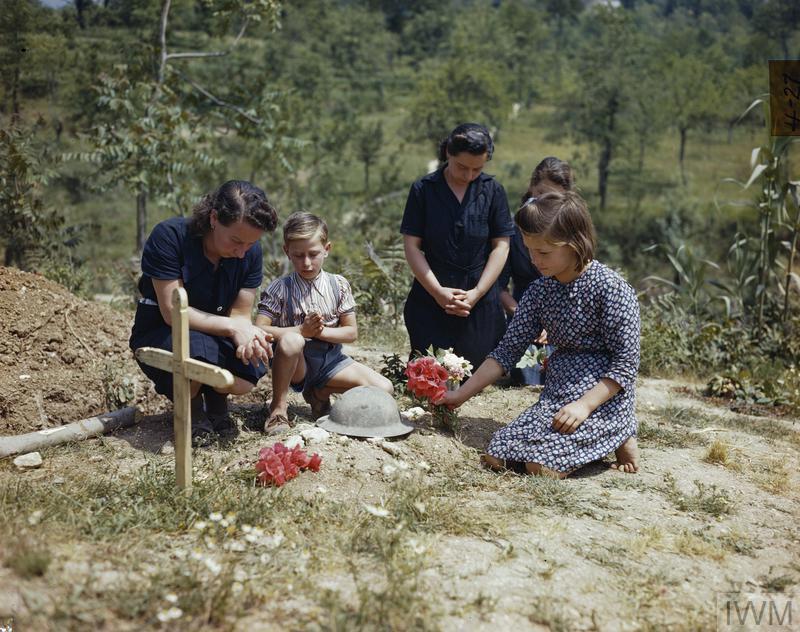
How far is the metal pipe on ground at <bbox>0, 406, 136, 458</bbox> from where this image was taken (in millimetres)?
3924

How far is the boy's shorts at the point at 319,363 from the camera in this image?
4473mm

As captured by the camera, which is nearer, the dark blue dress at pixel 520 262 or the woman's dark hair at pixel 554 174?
the woman's dark hair at pixel 554 174

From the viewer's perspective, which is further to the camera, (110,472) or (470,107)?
(470,107)

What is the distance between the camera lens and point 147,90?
959 cm

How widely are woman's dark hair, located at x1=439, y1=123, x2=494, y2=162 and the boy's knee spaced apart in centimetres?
157

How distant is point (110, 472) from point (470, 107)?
2980 cm

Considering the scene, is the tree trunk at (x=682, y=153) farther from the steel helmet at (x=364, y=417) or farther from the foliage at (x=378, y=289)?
the steel helmet at (x=364, y=417)

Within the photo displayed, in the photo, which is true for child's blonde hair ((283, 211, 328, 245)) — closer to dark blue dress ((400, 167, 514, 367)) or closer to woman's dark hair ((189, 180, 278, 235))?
woman's dark hair ((189, 180, 278, 235))

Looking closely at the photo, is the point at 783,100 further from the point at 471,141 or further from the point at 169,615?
the point at 169,615

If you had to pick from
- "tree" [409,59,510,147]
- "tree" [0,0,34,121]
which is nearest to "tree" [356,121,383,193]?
"tree" [409,59,510,147]

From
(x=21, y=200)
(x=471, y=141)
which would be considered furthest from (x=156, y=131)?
(x=471, y=141)

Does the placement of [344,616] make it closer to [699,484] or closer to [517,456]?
[517,456]

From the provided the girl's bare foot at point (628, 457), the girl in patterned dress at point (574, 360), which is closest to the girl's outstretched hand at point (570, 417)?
the girl in patterned dress at point (574, 360)

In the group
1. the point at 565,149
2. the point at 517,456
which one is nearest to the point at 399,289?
the point at 517,456
